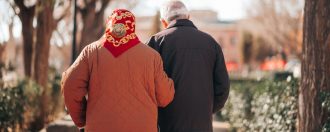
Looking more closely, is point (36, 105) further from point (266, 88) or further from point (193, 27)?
point (193, 27)

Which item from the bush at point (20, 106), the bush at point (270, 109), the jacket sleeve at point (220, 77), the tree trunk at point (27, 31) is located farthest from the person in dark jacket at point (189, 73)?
the tree trunk at point (27, 31)

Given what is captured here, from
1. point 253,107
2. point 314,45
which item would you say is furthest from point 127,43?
point 253,107

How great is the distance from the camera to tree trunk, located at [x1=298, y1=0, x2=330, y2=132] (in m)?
6.74

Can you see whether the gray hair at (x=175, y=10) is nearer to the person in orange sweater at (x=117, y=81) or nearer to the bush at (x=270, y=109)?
the person in orange sweater at (x=117, y=81)

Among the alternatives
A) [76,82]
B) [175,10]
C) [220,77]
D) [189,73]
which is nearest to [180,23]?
[175,10]

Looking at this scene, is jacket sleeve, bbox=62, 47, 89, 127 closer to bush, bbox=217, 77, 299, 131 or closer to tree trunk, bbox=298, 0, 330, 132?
tree trunk, bbox=298, 0, 330, 132

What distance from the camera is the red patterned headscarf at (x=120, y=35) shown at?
4.67m

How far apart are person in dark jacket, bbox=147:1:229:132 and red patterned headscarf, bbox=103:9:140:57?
0.48m

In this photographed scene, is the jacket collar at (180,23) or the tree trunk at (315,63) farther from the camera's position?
the tree trunk at (315,63)

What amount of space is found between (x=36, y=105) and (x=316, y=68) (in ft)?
Result: 21.5

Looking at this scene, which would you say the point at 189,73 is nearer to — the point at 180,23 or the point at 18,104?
the point at 180,23

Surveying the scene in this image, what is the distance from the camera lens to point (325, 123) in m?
6.73

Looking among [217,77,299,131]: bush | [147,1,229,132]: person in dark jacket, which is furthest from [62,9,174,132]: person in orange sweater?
[217,77,299,131]: bush

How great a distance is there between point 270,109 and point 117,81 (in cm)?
474
